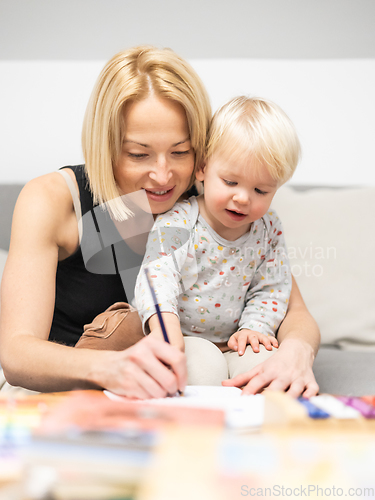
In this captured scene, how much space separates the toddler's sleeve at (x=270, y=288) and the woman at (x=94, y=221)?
38 millimetres

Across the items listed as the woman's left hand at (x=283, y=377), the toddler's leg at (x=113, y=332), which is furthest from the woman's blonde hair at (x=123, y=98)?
the woman's left hand at (x=283, y=377)

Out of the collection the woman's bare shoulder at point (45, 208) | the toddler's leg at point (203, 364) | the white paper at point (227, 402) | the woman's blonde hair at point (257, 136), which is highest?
the woman's blonde hair at point (257, 136)

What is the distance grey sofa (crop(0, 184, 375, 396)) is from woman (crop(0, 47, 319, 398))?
0.28 metres

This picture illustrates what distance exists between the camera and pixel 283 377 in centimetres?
71

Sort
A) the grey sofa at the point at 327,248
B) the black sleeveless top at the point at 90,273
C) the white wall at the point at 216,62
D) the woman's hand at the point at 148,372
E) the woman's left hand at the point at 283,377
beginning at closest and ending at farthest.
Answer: the woman's hand at the point at 148,372 → the woman's left hand at the point at 283,377 → the black sleeveless top at the point at 90,273 → the grey sofa at the point at 327,248 → the white wall at the point at 216,62

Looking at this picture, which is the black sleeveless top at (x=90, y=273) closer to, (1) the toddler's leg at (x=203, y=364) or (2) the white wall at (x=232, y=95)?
(1) the toddler's leg at (x=203, y=364)

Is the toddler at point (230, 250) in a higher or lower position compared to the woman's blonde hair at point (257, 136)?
lower

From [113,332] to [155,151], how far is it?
14.1 inches

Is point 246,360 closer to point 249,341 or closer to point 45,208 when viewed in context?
point 249,341

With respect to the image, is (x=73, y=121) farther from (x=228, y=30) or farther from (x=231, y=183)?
(x=231, y=183)

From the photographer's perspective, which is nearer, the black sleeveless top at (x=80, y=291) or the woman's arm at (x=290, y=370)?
the woman's arm at (x=290, y=370)

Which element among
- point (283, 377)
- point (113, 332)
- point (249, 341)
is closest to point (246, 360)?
point (249, 341)

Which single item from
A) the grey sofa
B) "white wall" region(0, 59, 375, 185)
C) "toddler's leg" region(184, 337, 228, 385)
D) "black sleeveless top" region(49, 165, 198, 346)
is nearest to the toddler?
"toddler's leg" region(184, 337, 228, 385)

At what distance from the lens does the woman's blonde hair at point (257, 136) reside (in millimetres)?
847
